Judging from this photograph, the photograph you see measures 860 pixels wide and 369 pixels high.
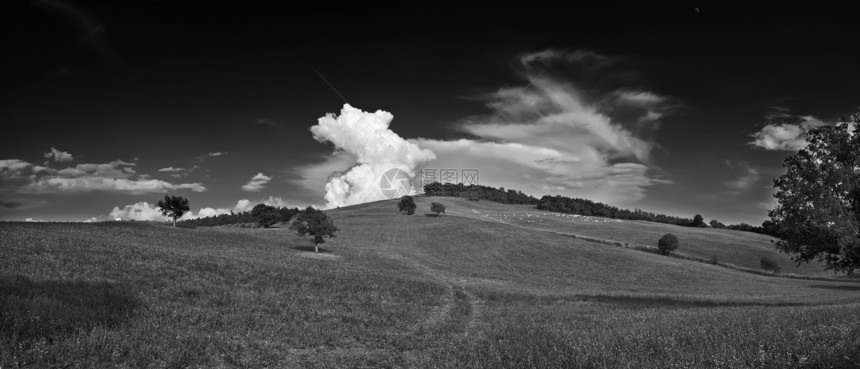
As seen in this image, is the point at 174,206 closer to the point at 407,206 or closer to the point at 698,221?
the point at 407,206

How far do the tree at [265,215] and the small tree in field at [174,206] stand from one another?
45.4 meters

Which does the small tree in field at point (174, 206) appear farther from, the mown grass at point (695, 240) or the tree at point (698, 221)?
the tree at point (698, 221)

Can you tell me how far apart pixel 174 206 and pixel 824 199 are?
91.6m

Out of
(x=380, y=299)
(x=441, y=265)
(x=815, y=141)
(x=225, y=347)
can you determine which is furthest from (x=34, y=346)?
(x=441, y=265)

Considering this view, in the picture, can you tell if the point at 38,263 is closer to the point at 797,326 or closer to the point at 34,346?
the point at 34,346

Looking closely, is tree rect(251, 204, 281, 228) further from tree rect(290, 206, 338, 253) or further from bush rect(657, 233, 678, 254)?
bush rect(657, 233, 678, 254)

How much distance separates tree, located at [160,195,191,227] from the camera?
3147 inches

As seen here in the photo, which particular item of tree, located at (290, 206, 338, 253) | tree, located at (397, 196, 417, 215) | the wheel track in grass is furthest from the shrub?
tree, located at (397, 196, 417, 215)

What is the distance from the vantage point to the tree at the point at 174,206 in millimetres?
79938

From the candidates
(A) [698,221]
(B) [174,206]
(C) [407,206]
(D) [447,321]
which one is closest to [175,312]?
(D) [447,321]

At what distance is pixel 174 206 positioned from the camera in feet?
265

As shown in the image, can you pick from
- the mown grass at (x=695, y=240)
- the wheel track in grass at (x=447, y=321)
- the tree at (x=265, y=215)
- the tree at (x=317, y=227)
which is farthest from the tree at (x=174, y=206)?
the mown grass at (x=695, y=240)

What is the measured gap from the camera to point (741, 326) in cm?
1302

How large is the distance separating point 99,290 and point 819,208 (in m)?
37.7
